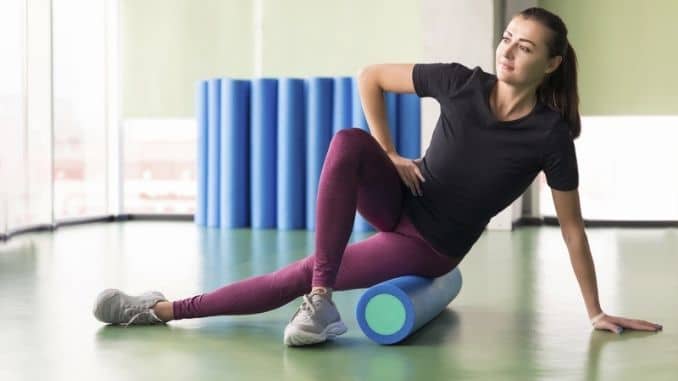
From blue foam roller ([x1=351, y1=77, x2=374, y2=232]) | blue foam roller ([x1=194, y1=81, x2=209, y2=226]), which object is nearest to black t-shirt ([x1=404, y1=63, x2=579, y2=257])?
blue foam roller ([x1=351, y1=77, x2=374, y2=232])

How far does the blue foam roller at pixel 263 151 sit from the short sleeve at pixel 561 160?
163 inches

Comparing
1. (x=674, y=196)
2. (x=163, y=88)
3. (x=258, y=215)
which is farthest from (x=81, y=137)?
(x=674, y=196)

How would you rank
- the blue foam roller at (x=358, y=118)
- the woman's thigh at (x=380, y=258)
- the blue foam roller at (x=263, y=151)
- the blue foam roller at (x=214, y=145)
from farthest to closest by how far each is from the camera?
the blue foam roller at (x=214, y=145), the blue foam roller at (x=263, y=151), the blue foam roller at (x=358, y=118), the woman's thigh at (x=380, y=258)

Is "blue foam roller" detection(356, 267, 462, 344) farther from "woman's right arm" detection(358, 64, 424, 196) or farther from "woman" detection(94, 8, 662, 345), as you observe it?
"woman's right arm" detection(358, 64, 424, 196)

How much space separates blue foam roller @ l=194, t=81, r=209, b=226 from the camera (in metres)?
6.71

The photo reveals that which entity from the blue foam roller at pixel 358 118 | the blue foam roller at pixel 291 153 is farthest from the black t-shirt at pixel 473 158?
the blue foam roller at pixel 291 153

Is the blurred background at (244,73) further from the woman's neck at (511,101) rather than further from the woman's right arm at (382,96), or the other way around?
the woman's neck at (511,101)

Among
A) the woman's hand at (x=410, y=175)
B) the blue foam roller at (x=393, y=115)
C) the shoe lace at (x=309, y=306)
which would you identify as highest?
the blue foam roller at (x=393, y=115)

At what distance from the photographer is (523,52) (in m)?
2.41

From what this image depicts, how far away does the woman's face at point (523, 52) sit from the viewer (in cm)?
240

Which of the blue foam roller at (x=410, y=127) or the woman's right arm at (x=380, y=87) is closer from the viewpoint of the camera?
the woman's right arm at (x=380, y=87)

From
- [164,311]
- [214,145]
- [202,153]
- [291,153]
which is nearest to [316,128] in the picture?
[291,153]

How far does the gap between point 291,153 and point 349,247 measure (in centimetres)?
381

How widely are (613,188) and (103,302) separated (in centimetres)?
503
